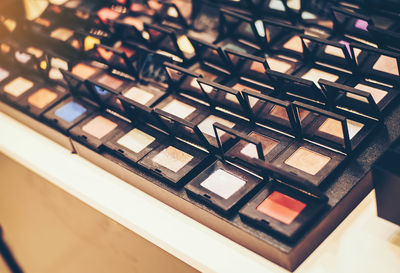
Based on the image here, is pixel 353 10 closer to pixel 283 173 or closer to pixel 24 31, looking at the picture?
pixel 283 173

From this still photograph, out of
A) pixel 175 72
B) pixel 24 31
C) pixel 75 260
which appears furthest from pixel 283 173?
pixel 24 31

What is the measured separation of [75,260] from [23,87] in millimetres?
567

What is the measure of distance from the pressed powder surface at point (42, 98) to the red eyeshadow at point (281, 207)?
82 centimetres

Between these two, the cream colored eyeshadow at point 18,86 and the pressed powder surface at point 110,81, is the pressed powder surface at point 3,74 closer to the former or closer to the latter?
the cream colored eyeshadow at point 18,86

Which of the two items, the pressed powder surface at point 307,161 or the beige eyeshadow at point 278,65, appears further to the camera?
the beige eyeshadow at point 278,65

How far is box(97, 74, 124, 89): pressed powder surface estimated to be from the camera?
1.78 m

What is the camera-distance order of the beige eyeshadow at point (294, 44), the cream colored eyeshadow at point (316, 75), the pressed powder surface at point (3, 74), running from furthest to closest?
1. the pressed powder surface at point (3, 74)
2. the beige eyeshadow at point (294, 44)
3. the cream colored eyeshadow at point (316, 75)

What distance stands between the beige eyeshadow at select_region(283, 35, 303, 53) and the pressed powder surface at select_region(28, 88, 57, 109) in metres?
0.71

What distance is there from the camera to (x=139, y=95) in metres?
1.71

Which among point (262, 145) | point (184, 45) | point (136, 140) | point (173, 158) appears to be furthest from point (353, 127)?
point (184, 45)

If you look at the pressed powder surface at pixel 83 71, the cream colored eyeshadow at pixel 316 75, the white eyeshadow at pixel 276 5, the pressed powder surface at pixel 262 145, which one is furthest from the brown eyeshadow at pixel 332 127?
the pressed powder surface at pixel 83 71

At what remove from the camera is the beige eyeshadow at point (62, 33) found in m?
2.00

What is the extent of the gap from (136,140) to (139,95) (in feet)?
0.67

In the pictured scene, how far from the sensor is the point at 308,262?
1235mm
